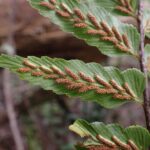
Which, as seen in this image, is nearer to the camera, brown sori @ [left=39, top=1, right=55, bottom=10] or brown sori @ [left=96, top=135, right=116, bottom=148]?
brown sori @ [left=96, top=135, right=116, bottom=148]

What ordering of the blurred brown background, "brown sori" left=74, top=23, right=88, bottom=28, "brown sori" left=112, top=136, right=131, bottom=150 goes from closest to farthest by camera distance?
"brown sori" left=112, top=136, right=131, bottom=150, "brown sori" left=74, top=23, right=88, bottom=28, the blurred brown background

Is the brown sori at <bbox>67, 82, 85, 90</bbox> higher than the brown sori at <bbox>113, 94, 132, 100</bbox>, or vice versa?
the brown sori at <bbox>67, 82, 85, 90</bbox>

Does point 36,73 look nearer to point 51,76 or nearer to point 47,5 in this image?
point 51,76

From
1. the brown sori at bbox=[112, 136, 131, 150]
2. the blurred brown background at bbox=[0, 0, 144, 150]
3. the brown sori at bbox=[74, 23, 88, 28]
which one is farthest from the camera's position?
the blurred brown background at bbox=[0, 0, 144, 150]

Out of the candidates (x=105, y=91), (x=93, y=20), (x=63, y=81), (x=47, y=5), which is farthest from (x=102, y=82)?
(x=47, y=5)

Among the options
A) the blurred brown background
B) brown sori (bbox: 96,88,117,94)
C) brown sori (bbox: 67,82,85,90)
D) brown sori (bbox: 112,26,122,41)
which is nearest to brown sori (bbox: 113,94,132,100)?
brown sori (bbox: 96,88,117,94)

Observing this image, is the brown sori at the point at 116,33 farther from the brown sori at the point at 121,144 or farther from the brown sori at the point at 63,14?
the brown sori at the point at 121,144

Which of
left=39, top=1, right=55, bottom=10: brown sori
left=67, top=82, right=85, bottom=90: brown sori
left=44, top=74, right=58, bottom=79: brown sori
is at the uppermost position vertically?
left=39, top=1, right=55, bottom=10: brown sori

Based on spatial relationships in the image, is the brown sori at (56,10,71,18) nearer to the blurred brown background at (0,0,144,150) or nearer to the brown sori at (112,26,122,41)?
the brown sori at (112,26,122,41)
